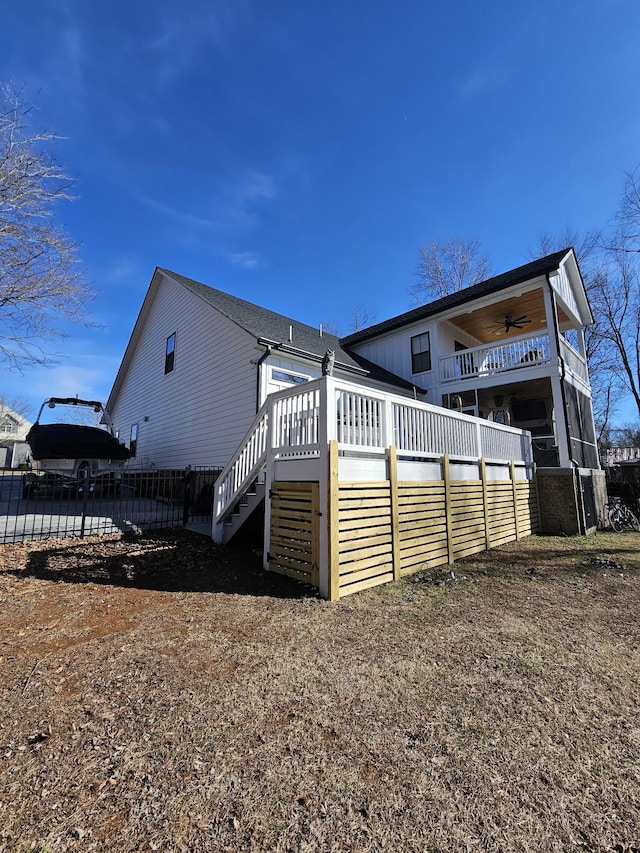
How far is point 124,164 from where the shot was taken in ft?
32.3

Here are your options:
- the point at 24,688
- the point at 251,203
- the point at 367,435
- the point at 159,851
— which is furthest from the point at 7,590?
the point at 251,203

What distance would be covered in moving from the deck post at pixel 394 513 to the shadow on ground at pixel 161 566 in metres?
1.27

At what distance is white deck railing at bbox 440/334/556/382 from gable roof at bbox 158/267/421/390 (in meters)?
1.57

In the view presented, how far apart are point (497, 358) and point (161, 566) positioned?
11493 mm

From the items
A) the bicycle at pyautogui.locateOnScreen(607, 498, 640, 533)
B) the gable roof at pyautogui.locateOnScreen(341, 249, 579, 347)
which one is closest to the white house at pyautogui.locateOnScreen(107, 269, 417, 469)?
the gable roof at pyautogui.locateOnScreen(341, 249, 579, 347)

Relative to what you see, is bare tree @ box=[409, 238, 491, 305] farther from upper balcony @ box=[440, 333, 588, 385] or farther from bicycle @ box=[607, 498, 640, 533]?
bicycle @ box=[607, 498, 640, 533]

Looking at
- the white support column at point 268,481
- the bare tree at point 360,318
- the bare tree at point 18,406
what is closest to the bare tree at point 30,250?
the white support column at point 268,481

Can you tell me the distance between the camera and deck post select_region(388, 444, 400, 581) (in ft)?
16.8

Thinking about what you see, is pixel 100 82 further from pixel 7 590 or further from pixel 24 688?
pixel 24 688

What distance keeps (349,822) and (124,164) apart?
13.3m

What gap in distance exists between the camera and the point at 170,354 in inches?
569

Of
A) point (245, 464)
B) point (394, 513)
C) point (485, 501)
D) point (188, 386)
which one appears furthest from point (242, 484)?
point (188, 386)

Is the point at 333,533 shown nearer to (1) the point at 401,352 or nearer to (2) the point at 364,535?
(2) the point at 364,535

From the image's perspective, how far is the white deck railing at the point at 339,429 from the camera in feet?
15.7
